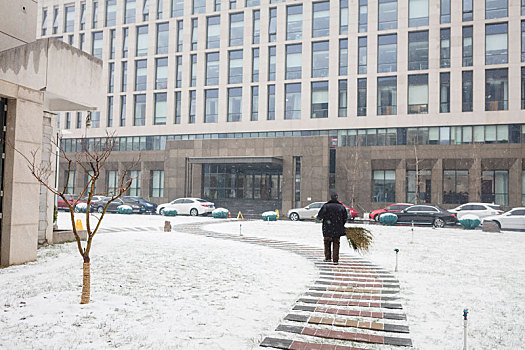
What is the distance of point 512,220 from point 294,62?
89.3 ft

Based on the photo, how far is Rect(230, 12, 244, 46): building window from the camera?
4753 cm

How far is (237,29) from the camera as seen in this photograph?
4772 cm

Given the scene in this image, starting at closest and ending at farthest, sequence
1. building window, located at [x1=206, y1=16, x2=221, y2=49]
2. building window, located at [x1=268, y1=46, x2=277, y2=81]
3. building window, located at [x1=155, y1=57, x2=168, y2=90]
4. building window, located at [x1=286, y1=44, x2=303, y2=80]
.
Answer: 1. building window, located at [x1=286, y1=44, x2=303, y2=80]
2. building window, located at [x1=268, y1=46, x2=277, y2=81]
3. building window, located at [x1=206, y1=16, x2=221, y2=49]
4. building window, located at [x1=155, y1=57, x2=168, y2=90]

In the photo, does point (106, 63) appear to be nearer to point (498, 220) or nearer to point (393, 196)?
point (393, 196)

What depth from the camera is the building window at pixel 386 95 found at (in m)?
41.8

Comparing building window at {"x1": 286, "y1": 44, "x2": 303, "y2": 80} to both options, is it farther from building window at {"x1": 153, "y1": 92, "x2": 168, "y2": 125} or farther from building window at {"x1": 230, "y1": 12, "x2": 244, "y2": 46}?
building window at {"x1": 153, "y1": 92, "x2": 168, "y2": 125}

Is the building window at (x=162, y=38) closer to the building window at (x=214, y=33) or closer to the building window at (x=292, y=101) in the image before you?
the building window at (x=214, y=33)

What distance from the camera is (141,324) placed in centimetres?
609

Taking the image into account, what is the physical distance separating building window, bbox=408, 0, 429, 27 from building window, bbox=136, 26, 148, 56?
28766mm

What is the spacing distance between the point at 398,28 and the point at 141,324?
1640 inches

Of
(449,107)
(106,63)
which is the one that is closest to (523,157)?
(449,107)

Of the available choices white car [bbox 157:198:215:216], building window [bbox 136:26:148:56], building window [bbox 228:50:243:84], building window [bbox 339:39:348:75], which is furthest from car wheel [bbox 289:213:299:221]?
building window [bbox 136:26:148:56]

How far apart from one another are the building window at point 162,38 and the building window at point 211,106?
7658 mm

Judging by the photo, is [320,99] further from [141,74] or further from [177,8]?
[141,74]
